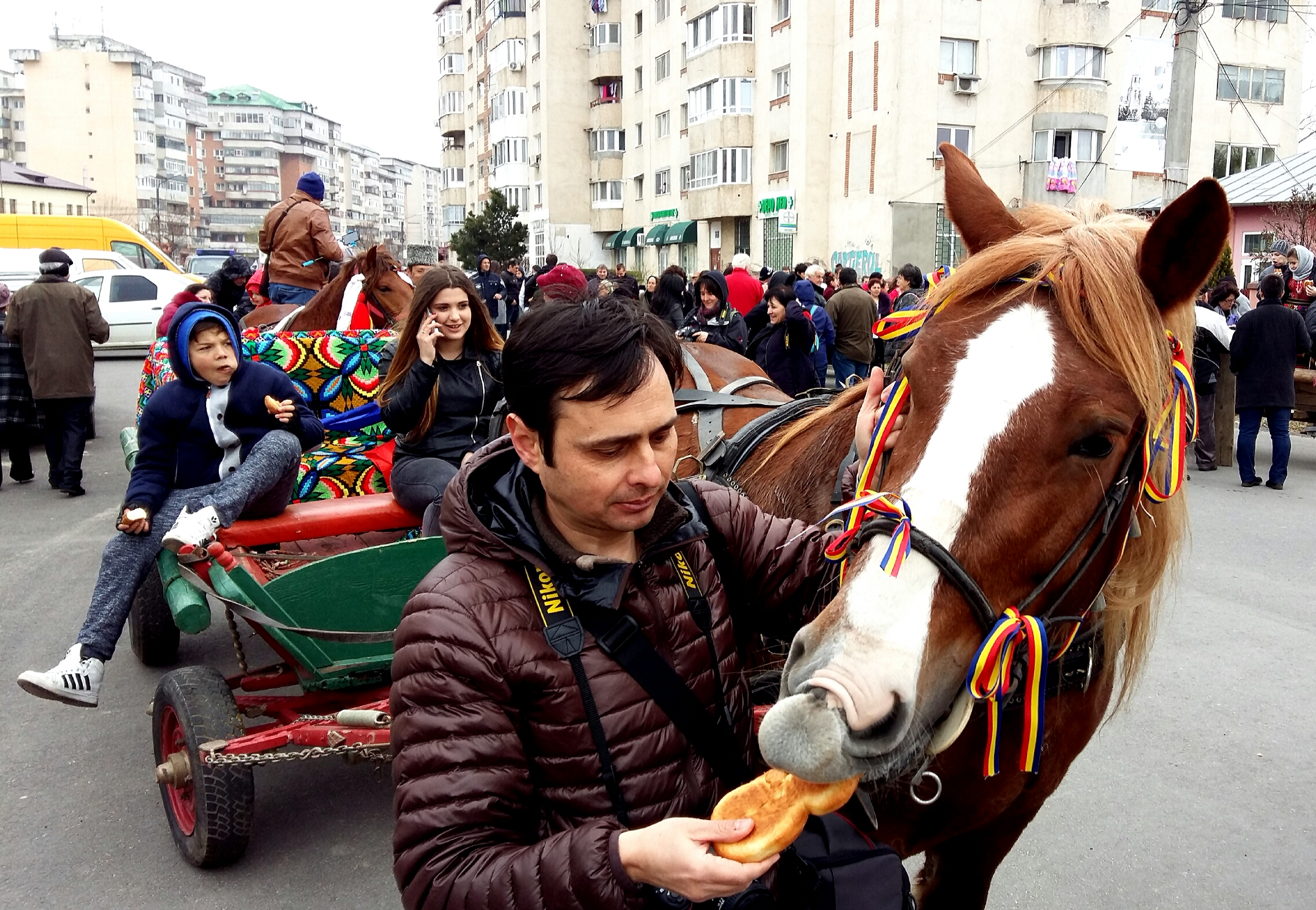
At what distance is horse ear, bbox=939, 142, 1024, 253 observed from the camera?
2.22 metres

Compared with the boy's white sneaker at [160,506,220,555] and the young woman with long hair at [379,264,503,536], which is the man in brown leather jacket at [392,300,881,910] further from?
the young woman with long hair at [379,264,503,536]

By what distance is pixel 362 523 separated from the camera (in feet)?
14.5

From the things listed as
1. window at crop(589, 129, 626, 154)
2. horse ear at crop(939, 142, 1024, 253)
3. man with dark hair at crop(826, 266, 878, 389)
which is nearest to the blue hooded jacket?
horse ear at crop(939, 142, 1024, 253)

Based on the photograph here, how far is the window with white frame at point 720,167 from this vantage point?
128 ft

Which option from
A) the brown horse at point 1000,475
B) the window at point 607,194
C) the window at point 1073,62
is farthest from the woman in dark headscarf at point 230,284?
the window at point 607,194

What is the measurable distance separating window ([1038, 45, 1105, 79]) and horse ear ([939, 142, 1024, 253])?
35.0m

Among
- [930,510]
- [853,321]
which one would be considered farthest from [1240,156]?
[930,510]

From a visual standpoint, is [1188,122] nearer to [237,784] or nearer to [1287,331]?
[1287,331]

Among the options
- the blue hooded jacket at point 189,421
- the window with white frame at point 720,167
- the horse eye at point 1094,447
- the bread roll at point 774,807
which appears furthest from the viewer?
the window with white frame at point 720,167

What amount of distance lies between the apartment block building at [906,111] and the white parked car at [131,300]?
64.2 feet

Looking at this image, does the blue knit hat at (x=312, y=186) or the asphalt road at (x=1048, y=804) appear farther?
the blue knit hat at (x=312, y=186)

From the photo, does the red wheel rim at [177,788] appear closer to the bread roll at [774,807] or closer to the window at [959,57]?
the bread roll at [774,807]

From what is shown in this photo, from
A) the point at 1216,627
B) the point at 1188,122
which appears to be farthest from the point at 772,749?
the point at 1188,122

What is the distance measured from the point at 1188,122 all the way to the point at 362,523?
1332 cm
